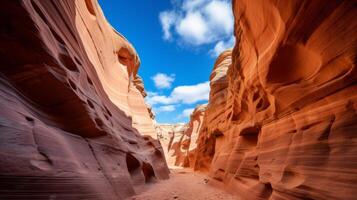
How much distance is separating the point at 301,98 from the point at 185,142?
30.8 m

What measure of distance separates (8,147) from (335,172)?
5.30 meters

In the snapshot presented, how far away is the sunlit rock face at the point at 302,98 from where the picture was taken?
121 inches

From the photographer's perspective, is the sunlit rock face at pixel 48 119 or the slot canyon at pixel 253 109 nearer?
the sunlit rock face at pixel 48 119

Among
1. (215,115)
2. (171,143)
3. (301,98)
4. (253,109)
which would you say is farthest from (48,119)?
(171,143)

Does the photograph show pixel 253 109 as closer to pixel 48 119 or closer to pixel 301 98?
pixel 301 98

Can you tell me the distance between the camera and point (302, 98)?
4332 mm

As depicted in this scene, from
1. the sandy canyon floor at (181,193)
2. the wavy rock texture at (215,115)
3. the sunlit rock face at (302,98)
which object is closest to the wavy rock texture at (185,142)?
the wavy rock texture at (215,115)

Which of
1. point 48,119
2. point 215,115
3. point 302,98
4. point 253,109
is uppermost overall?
point 215,115

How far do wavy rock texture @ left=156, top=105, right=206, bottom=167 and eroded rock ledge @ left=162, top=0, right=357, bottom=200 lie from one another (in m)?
20.6

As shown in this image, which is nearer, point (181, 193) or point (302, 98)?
point (302, 98)

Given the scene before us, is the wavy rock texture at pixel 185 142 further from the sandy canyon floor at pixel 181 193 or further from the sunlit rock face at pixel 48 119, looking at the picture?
the sunlit rock face at pixel 48 119

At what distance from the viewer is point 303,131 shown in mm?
4148

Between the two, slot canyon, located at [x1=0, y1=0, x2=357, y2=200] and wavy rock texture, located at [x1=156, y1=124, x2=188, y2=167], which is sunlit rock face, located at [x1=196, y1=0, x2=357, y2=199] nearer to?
slot canyon, located at [x1=0, y1=0, x2=357, y2=200]

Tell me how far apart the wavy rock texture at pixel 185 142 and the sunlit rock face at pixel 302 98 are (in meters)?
20.7
